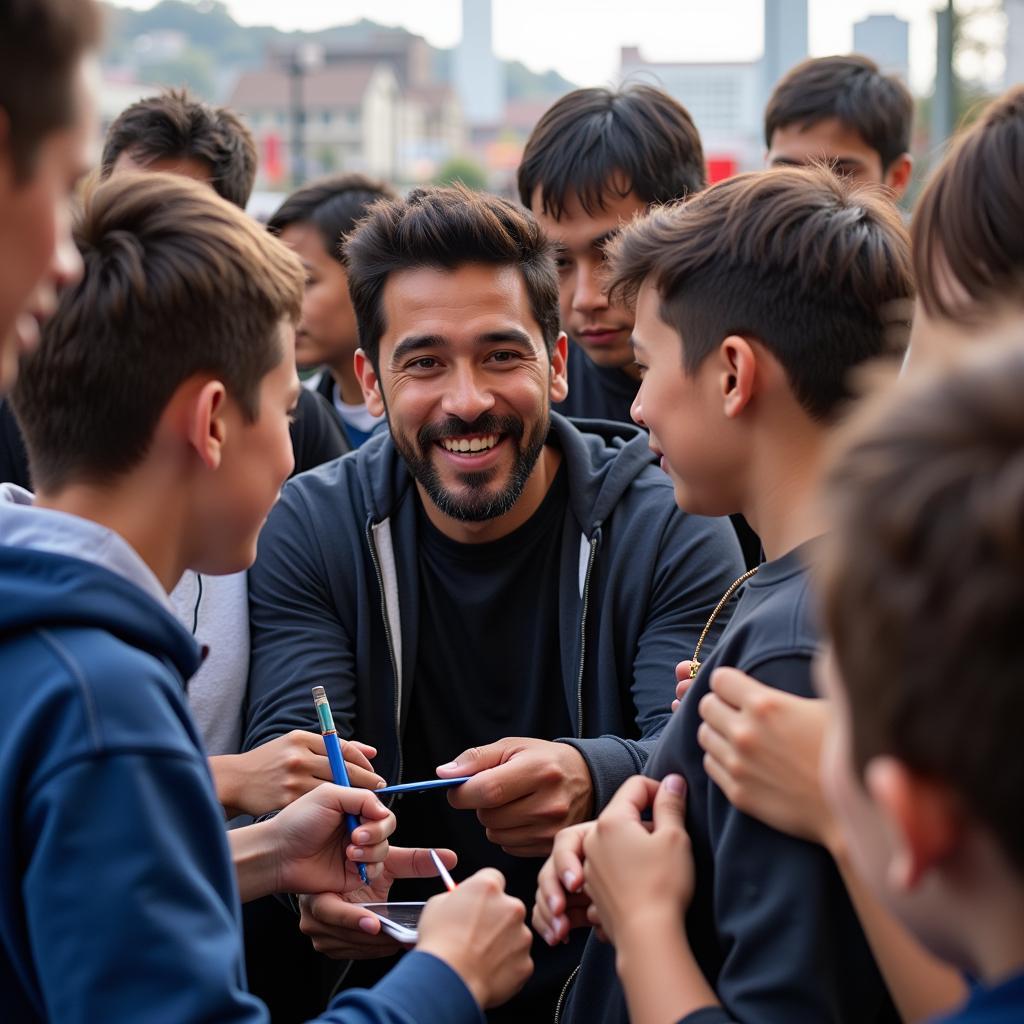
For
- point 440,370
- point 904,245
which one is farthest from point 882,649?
point 440,370

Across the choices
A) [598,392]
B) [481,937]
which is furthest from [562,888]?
[598,392]

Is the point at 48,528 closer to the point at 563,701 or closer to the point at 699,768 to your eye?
the point at 699,768

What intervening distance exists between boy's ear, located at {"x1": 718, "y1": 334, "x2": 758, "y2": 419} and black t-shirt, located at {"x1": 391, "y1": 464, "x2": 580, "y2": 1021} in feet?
3.43

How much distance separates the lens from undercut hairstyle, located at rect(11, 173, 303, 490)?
1725 millimetres

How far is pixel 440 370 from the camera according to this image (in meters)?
3.12

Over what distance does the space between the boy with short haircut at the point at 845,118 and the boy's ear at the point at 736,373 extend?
3194 millimetres

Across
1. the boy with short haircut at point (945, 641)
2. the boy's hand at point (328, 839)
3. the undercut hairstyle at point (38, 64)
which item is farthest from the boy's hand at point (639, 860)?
the undercut hairstyle at point (38, 64)

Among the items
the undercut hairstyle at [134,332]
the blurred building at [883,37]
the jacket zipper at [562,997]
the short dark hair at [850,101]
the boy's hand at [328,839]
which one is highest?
the blurred building at [883,37]

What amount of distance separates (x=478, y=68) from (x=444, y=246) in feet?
360

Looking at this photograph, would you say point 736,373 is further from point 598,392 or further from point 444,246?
point 598,392

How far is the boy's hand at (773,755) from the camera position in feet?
5.20

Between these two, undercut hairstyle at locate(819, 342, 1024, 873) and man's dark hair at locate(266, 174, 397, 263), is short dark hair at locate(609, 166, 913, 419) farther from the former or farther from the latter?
man's dark hair at locate(266, 174, 397, 263)

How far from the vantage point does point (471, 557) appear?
10.0 ft

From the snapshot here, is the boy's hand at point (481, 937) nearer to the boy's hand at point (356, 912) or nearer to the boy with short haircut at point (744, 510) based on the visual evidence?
the boy with short haircut at point (744, 510)
